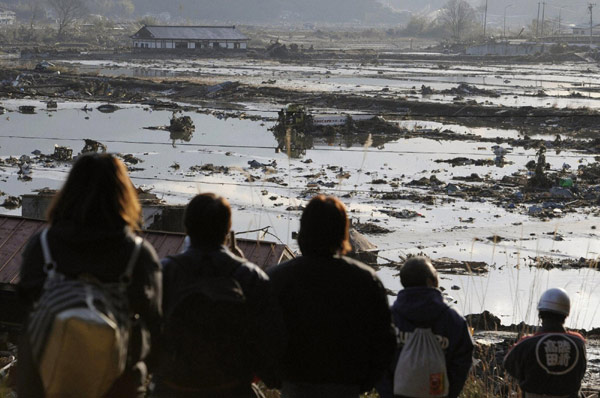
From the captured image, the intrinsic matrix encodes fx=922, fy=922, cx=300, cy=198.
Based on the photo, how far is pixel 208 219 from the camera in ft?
9.82

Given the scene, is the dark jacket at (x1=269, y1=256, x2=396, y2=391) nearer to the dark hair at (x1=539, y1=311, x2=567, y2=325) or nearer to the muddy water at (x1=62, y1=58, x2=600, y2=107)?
the dark hair at (x1=539, y1=311, x2=567, y2=325)

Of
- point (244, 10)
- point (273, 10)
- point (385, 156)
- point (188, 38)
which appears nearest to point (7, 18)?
point (244, 10)

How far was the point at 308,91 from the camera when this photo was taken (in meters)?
40.7

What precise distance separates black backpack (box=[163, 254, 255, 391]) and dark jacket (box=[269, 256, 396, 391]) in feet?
0.72

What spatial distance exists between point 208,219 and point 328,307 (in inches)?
20.6

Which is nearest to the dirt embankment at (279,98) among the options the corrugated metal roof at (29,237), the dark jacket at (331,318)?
the corrugated metal roof at (29,237)

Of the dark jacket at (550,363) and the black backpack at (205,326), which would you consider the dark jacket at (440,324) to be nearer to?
the dark jacket at (550,363)

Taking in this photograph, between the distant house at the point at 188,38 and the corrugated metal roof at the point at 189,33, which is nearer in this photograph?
the distant house at the point at 188,38

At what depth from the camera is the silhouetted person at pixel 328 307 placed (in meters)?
3.13

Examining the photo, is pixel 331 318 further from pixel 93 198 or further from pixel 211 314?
pixel 93 198

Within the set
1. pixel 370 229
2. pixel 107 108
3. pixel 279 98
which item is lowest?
pixel 370 229

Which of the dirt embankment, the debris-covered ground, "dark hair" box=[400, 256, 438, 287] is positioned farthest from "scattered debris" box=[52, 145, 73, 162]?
"dark hair" box=[400, 256, 438, 287]

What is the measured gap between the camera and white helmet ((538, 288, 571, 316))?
3.77m

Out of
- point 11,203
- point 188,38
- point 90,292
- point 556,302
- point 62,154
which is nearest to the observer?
point 90,292
